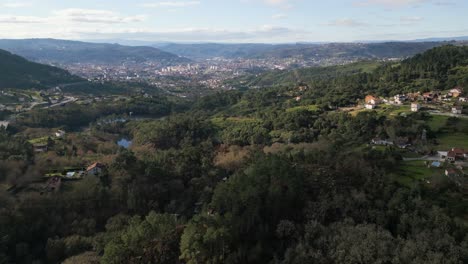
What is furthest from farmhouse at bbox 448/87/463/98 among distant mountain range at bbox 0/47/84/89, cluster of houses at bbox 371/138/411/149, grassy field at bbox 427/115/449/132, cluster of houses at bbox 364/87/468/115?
distant mountain range at bbox 0/47/84/89

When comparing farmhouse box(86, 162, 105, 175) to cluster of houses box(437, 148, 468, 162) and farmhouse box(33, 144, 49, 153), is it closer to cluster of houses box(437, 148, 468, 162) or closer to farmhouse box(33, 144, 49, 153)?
farmhouse box(33, 144, 49, 153)

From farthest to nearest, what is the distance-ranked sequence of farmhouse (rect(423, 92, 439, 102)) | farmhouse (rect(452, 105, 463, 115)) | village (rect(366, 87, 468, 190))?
1. farmhouse (rect(423, 92, 439, 102))
2. farmhouse (rect(452, 105, 463, 115))
3. village (rect(366, 87, 468, 190))

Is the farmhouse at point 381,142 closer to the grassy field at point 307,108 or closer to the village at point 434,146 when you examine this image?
the village at point 434,146

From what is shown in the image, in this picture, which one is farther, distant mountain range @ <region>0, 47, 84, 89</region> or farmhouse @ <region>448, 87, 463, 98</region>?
distant mountain range @ <region>0, 47, 84, 89</region>

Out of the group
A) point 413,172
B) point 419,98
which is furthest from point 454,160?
point 419,98

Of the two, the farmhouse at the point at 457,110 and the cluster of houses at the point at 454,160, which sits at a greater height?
the farmhouse at the point at 457,110

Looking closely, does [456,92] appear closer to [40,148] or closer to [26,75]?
[40,148]

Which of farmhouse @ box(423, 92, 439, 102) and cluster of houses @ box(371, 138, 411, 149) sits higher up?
farmhouse @ box(423, 92, 439, 102)

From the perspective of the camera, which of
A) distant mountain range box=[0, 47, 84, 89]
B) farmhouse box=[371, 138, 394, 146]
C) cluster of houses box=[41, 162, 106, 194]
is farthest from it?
distant mountain range box=[0, 47, 84, 89]

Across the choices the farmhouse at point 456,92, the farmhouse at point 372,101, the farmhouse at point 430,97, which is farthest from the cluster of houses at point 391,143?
the farmhouse at point 456,92

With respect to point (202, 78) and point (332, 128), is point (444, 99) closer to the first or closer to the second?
point (332, 128)
